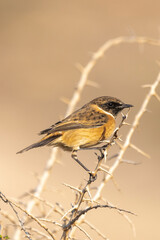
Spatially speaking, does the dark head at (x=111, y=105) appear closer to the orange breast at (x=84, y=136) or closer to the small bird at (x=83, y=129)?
the small bird at (x=83, y=129)

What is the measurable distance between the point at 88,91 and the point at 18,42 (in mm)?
3767

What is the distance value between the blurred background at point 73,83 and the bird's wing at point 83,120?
361 centimetres

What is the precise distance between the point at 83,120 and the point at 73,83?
9.74 m

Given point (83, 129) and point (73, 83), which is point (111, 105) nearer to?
point (83, 129)

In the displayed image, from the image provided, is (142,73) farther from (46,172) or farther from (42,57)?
(46,172)

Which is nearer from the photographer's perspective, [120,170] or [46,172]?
[46,172]

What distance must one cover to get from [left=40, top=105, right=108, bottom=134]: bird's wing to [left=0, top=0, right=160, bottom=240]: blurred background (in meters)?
3.61

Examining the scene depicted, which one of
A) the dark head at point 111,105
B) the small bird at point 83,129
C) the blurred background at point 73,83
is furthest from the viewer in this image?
the blurred background at point 73,83

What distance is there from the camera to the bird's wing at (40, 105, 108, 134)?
19.3 feet

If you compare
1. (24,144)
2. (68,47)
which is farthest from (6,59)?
(24,144)

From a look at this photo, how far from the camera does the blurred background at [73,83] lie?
1087 cm

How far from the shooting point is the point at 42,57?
17344 millimetres

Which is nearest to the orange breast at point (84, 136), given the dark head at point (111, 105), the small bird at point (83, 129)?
the small bird at point (83, 129)

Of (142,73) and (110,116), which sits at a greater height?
(142,73)
